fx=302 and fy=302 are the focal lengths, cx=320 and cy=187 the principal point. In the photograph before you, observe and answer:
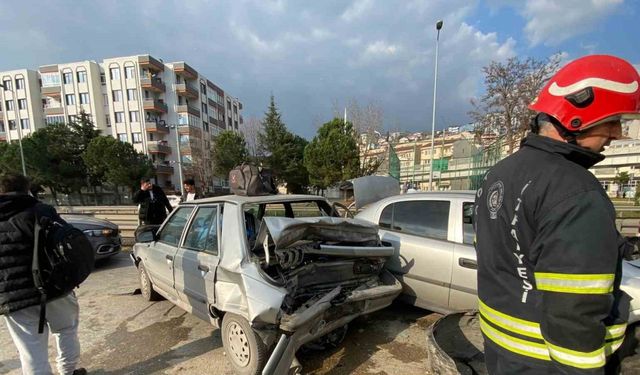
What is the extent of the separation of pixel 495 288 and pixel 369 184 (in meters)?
3.91

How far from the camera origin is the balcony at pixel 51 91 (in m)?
46.4

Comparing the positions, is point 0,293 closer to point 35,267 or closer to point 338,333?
point 35,267

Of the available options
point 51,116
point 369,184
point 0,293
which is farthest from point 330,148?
point 51,116

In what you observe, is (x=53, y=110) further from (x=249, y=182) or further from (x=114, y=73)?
(x=249, y=182)

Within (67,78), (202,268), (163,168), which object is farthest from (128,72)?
(202,268)

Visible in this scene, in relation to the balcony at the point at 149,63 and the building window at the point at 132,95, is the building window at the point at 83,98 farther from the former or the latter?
the balcony at the point at 149,63

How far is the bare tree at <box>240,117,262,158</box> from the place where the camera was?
35781mm

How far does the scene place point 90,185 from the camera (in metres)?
33.8

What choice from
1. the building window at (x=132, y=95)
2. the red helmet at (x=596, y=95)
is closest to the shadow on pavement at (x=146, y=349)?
the red helmet at (x=596, y=95)

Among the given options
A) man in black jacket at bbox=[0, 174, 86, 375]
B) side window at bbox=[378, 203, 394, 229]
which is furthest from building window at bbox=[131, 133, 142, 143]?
side window at bbox=[378, 203, 394, 229]

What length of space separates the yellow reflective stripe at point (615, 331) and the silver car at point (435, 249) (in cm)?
208

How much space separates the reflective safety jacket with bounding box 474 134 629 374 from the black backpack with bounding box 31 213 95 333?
2.95m

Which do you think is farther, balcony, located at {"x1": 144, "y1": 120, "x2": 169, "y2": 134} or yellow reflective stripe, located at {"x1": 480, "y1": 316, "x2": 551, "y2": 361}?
balcony, located at {"x1": 144, "y1": 120, "x2": 169, "y2": 134}

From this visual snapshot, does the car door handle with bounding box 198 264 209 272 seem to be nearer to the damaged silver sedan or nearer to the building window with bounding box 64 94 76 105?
the damaged silver sedan
